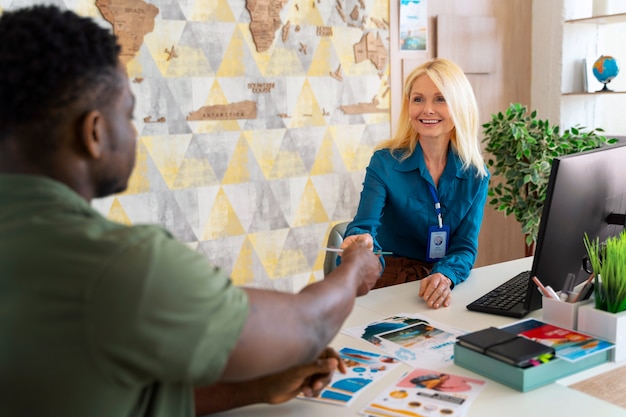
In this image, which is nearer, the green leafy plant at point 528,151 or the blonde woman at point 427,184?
the blonde woman at point 427,184

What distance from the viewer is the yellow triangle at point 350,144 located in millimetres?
3797

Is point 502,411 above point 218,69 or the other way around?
the other way around

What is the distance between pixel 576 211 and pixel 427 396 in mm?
713

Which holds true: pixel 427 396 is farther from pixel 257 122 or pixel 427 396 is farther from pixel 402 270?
pixel 257 122

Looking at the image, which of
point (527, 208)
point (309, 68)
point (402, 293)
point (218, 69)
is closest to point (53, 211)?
point (402, 293)

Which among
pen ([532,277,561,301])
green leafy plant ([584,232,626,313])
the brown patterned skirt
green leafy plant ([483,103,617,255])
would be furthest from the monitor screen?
green leafy plant ([483,103,617,255])

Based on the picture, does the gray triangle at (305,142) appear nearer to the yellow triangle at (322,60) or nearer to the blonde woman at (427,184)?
the yellow triangle at (322,60)

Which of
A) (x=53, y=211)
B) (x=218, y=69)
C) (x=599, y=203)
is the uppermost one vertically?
(x=218, y=69)

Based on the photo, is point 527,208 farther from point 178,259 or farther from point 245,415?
point 178,259

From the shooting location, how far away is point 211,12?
3.26m

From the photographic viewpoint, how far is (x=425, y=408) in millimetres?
1224

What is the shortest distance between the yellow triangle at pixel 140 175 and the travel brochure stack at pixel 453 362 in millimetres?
1843

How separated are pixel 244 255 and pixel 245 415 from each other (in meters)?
2.33

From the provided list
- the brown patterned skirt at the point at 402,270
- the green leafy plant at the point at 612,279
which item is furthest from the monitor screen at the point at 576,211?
the brown patterned skirt at the point at 402,270
